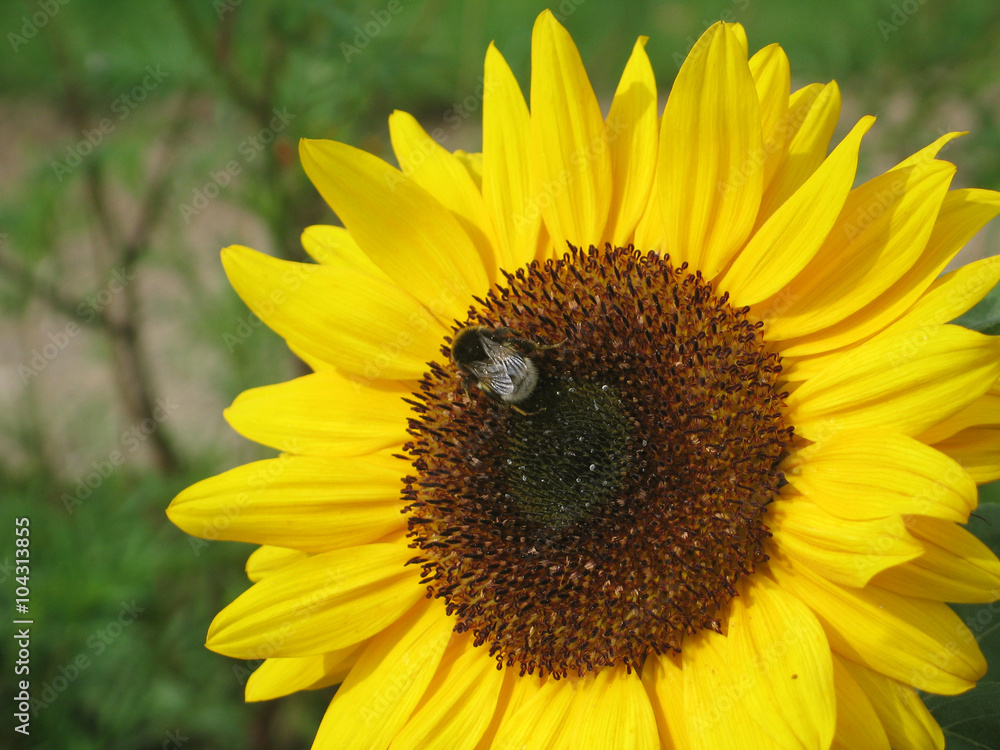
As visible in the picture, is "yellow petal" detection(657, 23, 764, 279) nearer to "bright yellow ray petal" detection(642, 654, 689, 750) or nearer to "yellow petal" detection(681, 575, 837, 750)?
"yellow petal" detection(681, 575, 837, 750)

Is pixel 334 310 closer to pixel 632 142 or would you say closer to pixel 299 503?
pixel 299 503

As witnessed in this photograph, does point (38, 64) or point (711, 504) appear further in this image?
point (38, 64)

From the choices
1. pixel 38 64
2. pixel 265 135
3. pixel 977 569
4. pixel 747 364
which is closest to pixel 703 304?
pixel 747 364

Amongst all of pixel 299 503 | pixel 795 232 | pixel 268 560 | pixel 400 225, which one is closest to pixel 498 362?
pixel 400 225

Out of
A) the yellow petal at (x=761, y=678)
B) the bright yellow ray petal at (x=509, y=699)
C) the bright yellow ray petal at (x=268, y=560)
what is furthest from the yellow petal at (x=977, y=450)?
the bright yellow ray petal at (x=268, y=560)

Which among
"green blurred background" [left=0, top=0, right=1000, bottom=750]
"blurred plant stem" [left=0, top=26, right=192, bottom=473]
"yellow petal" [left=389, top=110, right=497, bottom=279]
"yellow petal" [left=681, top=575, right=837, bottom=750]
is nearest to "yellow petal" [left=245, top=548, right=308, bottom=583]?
"yellow petal" [left=389, top=110, right=497, bottom=279]

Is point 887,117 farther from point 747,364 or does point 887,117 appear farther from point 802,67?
point 747,364

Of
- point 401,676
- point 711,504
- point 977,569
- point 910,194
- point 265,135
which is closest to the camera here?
point 977,569
